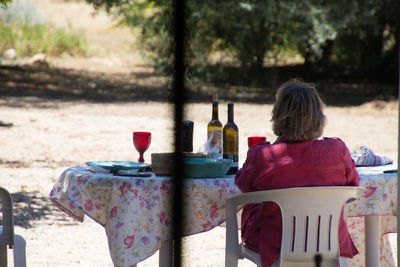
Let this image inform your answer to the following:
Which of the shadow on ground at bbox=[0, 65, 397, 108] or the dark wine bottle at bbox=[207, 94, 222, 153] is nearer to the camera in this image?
the dark wine bottle at bbox=[207, 94, 222, 153]

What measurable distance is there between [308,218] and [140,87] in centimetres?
1560

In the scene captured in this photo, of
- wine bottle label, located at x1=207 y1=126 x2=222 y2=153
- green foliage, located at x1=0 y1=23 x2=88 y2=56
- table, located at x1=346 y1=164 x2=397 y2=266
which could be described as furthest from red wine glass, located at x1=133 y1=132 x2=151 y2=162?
green foliage, located at x1=0 y1=23 x2=88 y2=56

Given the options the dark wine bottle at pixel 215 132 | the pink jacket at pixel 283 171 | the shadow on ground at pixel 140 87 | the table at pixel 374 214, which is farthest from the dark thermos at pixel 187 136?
the shadow on ground at pixel 140 87

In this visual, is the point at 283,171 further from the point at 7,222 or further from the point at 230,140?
the point at 7,222

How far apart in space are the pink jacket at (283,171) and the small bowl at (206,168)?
0.23 metres

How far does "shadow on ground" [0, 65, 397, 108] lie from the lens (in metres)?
16.6

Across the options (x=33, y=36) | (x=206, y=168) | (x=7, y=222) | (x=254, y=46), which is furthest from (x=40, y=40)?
(x=206, y=168)

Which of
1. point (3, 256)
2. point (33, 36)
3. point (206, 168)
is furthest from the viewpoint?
point (33, 36)

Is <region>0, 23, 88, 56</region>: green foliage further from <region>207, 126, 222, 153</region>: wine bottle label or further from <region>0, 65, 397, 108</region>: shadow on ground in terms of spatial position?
<region>207, 126, 222, 153</region>: wine bottle label

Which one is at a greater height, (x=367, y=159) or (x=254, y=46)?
(x=254, y=46)

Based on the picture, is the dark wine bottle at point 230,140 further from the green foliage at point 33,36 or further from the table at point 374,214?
the green foliage at point 33,36

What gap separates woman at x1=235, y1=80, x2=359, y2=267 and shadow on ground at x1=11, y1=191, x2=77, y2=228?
135 inches

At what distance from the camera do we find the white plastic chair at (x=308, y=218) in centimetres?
324

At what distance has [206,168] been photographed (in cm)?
359
